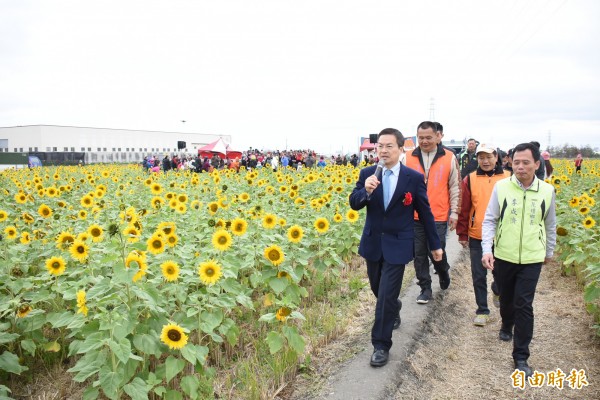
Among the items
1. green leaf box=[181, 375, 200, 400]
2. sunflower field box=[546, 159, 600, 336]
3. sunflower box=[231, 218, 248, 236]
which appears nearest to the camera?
green leaf box=[181, 375, 200, 400]

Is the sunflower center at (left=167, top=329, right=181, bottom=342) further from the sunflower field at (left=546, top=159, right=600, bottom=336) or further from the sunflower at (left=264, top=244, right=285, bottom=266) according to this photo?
the sunflower field at (left=546, top=159, right=600, bottom=336)

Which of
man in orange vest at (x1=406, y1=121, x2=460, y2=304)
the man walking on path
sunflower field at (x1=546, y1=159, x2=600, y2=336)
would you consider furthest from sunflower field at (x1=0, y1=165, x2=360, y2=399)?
sunflower field at (x1=546, y1=159, x2=600, y2=336)

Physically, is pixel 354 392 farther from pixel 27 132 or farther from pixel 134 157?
pixel 27 132

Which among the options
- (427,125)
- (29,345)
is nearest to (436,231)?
(427,125)

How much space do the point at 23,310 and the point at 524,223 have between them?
391cm

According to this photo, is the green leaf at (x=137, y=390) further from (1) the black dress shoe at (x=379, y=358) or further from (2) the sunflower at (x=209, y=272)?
(1) the black dress shoe at (x=379, y=358)

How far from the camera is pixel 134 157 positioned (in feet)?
208

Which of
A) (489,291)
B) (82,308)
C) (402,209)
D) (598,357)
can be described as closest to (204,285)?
(82,308)

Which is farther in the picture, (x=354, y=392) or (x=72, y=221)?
(x=72, y=221)

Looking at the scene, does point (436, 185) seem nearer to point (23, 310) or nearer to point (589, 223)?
point (589, 223)

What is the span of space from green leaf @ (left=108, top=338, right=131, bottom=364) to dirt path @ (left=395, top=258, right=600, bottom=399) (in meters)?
1.84

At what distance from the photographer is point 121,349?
8.91 feet

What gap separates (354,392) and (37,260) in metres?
3.38

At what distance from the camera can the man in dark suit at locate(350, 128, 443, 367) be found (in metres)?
3.59
